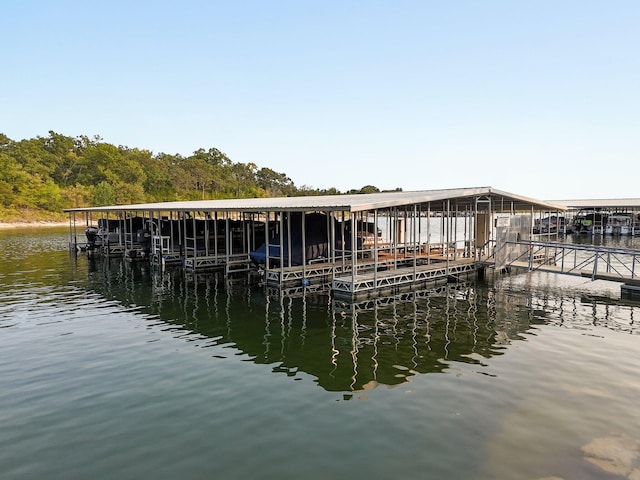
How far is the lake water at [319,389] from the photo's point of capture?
6.73 m

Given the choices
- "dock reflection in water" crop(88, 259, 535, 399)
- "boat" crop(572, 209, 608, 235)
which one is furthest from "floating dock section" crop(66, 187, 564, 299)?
"boat" crop(572, 209, 608, 235)

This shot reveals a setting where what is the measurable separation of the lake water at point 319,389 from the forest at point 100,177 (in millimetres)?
76208

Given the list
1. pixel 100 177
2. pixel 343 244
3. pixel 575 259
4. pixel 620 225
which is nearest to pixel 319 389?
pixel 343 244

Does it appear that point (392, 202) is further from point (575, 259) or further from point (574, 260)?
point (574, 260)

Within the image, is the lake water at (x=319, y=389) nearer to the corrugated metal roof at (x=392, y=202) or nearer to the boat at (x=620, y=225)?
the corrugated metal roof at (x=392, y=202)

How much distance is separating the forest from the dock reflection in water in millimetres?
72270

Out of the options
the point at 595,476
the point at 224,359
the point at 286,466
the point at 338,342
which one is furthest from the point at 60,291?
the point at 595,476

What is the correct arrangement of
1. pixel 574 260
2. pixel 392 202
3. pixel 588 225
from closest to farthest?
1. pixel 392 202
2. pixel 574 260
3. pixel 588 225

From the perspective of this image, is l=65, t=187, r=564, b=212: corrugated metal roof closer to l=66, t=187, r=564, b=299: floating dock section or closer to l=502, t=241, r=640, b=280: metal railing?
l=66, t=187, r=564, b=299: floating dock section

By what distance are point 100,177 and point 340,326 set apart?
10173 cm

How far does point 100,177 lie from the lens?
99750 millimetres

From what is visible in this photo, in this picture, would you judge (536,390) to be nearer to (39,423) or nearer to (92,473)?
(92,473)

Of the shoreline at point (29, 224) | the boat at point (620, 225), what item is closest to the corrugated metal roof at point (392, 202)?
the boat at point (620, 225)

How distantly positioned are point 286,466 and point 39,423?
15.9 ft
